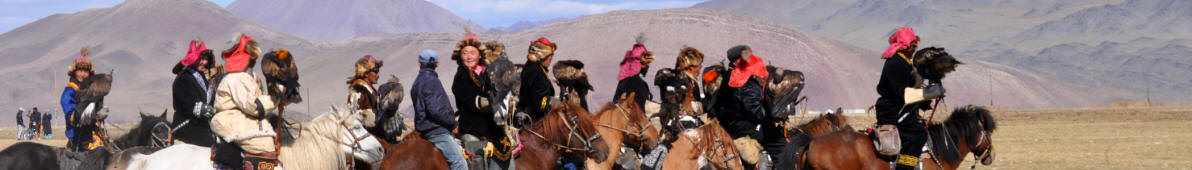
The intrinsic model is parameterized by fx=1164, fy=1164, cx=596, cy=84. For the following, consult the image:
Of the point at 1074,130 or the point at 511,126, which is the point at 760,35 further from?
the point at 511,126

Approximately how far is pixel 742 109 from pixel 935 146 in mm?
1714

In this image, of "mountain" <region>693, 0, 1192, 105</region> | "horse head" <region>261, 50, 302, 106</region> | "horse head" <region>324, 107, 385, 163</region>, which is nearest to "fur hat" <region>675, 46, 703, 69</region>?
"horse head" <region>324, 107, 385, 163</region>

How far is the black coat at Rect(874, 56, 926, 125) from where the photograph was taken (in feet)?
30.0

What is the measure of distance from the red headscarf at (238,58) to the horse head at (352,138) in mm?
715

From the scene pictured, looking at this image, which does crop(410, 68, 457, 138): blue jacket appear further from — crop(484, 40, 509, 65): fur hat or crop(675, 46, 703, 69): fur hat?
crop(675, 46, 703, 69): fur hat

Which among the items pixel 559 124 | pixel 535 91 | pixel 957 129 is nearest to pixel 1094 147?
pixel 957 129

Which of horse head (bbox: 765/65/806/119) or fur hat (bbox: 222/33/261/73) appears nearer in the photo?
fur hat (bbox: 222/33/261/73)

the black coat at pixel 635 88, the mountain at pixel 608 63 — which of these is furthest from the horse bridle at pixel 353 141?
the mountain at pixel 608 63

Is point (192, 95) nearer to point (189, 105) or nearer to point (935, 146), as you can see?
point (189, 105)

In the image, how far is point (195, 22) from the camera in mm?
173625

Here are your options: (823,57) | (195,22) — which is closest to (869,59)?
(823,57)

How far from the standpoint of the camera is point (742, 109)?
10.4 meters

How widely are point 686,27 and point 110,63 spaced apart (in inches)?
2721

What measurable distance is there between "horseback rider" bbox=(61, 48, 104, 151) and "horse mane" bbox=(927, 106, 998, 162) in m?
7.69
